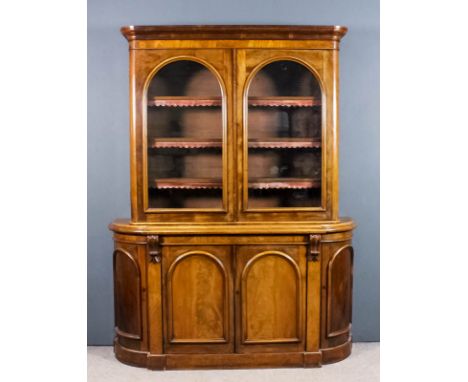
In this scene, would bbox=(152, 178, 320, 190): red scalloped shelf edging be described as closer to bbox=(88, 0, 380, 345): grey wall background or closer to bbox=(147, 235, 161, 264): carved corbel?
bbox=(147, 235, 161, 264): carved corbel

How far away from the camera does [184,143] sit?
3.85 metres

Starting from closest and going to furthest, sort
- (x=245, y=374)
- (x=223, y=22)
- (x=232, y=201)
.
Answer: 1. (x=245, y=374)
2. (x=232, y=201)
3. (x=223, y=22)

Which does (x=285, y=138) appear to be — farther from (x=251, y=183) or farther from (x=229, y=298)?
(x=229, y=298)

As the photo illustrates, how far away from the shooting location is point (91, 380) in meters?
3.62

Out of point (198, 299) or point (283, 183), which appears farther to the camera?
point (283, 183)

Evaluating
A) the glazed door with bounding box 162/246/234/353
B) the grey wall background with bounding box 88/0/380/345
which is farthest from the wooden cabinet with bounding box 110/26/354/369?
the grey wall background with bounding box 88/0/380/345

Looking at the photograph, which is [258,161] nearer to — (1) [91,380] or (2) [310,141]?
(2) [310,141]

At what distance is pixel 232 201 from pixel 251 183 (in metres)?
0.18

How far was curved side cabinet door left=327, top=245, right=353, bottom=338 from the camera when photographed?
12.5 feet

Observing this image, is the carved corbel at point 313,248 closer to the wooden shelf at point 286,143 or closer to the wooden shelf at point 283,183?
the wooden shelf at point 283,183

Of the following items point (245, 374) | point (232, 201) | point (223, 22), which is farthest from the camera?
point (223, 22)

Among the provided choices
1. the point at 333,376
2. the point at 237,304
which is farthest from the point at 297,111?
the point at 333,376

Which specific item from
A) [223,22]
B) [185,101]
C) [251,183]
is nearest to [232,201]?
[251,183]

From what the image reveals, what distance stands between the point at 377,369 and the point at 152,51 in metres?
2.64
